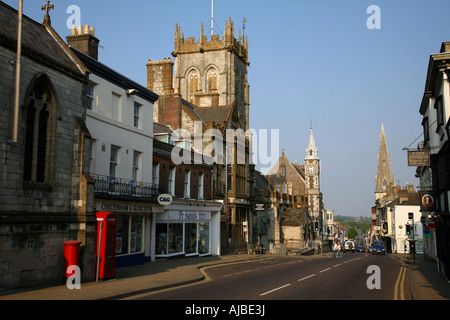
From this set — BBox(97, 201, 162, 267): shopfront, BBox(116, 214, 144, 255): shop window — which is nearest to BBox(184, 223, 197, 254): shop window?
BBox(97, 201, 162, 267): shopfront

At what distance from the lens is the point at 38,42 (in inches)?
672

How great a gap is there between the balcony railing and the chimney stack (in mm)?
8058

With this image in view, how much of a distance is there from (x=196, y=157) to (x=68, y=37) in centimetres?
1272

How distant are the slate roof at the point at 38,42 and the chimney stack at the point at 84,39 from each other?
660cm

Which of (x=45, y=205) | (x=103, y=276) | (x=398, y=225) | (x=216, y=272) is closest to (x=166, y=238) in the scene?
(x=216, y=272)

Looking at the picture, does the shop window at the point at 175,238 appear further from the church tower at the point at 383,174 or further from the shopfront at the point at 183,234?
the church tower at the point at 383,174

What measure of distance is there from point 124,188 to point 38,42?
903 cm

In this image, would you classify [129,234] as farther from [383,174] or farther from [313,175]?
[383,174]

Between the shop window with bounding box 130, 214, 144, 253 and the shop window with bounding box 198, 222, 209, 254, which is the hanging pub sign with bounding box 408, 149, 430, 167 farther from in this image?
the shop window with bounding box 198, 222, 209, 254

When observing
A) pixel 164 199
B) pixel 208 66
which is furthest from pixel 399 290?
pixel 208 66

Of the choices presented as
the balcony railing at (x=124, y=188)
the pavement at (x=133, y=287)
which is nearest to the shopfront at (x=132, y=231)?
the balcony railing at (x=124, y=188)

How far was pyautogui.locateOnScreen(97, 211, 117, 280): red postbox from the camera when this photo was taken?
1741 centimetres

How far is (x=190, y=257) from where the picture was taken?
32219mm
